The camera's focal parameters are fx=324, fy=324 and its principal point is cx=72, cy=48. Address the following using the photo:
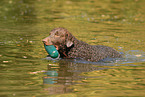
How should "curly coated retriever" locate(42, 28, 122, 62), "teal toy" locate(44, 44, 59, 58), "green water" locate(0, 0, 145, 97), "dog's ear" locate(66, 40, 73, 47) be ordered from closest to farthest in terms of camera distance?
"green water" locate(0, 0, 145, 97)
"teal toy" locate(44, 44, 59, 58)
"curly coated retriever" locate(42, 28, 122, 62)
"dog's ear" locate(66, 40, 73, 47)

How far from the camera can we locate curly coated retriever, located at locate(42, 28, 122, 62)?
1098 centimetres

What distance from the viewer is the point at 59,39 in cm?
1098

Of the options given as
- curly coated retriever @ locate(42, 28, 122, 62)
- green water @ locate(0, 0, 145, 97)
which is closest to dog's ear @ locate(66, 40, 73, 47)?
curly coated retriever @ locate(42, 28, 122, 62)

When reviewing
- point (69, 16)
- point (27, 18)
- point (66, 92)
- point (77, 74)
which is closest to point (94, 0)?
point (69, 16)

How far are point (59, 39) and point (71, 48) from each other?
65 cm

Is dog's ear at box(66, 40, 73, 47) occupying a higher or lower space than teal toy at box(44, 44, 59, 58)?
higher

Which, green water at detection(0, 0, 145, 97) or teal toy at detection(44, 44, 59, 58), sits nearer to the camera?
green water at detection(0, 0, 145, 97)

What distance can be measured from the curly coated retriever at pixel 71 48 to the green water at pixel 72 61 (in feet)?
1.18

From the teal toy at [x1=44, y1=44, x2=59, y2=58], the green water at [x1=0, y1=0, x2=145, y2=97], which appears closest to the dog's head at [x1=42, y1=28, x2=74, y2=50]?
the teal toy at [x1=44, y1=44, x2=59, y2=58]

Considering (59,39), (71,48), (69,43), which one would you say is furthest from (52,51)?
(71,48)

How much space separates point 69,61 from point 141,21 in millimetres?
10011

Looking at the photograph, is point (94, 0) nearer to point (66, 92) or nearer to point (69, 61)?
point (69, 61)

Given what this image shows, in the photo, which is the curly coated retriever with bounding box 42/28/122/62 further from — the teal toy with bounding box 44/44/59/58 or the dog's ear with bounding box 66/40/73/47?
the teal toy with bounding box 44/44/59/58

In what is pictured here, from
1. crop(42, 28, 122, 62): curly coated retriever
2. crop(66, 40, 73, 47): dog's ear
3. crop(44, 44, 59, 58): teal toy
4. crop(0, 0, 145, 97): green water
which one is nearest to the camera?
crop(0, 0, 145, 97): green water
